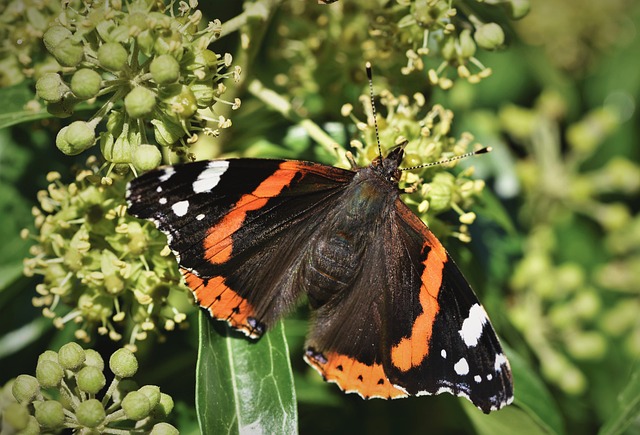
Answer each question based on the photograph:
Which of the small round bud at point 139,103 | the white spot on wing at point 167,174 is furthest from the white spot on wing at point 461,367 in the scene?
the small round bud at point 139,103

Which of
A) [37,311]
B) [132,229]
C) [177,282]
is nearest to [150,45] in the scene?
[132,229]

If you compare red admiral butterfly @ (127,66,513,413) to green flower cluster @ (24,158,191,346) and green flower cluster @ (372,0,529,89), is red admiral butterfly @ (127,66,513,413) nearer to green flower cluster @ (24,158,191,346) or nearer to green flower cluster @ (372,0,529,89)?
green flower cluster @ (24,158,191,346)

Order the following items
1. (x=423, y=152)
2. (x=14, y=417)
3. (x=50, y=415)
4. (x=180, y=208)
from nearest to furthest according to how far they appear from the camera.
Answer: (x=14, y=417)
(x=50, y=415)
(x=180, y=208)
(x=423, y=152)

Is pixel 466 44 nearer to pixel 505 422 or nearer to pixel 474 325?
pixel 474 325

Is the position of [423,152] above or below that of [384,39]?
below

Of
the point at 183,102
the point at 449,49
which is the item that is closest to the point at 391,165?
the point at 449,49

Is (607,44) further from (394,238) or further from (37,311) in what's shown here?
(37,311)

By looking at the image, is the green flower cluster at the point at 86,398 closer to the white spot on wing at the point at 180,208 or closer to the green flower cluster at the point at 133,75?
the white spot on wing at the point at 180,208
